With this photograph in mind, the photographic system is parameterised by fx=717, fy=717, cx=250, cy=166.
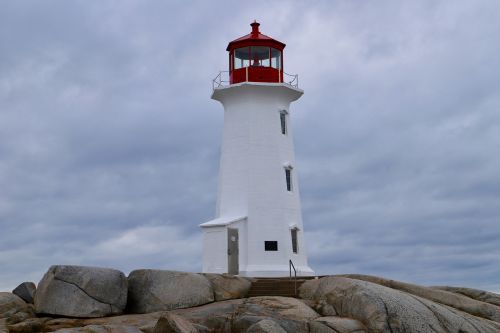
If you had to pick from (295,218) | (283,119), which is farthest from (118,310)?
(283,119)

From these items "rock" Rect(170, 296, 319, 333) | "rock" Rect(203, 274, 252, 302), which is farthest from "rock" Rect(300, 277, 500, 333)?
"rock" Rect(203, 274, 252, 302)

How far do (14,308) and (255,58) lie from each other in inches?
618

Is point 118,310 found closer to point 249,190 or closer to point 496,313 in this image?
point 249,190

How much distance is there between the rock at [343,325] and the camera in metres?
19.5

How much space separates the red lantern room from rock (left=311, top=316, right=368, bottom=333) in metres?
14.0

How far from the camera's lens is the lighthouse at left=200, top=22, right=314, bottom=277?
29750 mm

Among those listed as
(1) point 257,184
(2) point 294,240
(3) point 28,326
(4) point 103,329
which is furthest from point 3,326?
(2) point 294,240

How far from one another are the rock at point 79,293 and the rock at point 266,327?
4.74 m

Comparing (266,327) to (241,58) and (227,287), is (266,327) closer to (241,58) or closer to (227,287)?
(227,287)

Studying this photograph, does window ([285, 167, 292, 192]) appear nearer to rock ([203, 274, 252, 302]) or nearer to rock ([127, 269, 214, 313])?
rock ([203, 274, 252, 302])

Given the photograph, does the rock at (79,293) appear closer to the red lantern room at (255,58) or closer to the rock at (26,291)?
the rock at (26,291)

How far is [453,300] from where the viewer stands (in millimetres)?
24047

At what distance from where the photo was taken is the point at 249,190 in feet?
99.8

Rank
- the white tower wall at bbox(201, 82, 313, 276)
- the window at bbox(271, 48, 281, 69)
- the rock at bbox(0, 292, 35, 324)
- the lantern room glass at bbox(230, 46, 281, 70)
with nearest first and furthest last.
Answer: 1. the rock at bbox(0, 292, 35, 324)
2. the white tower wall at bbox(201, 82, 313, 276)
3. the lantern room glass at bbox(230, 46, 281, 70)
4. the window at bbox(271, 48, 281, 69)
